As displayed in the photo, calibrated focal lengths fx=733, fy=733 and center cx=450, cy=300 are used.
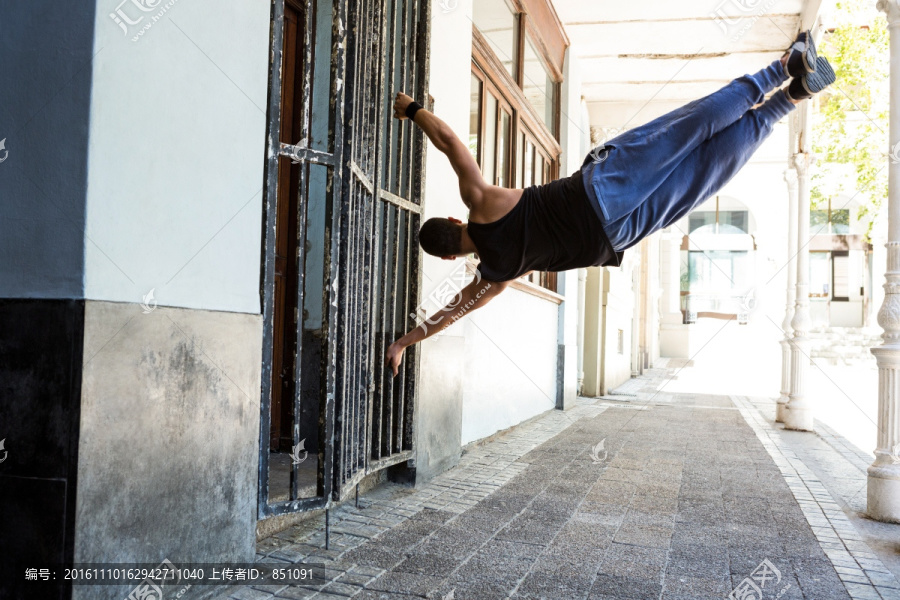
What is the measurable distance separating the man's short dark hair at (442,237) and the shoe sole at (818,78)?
1.80m

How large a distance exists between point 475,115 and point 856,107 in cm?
1155

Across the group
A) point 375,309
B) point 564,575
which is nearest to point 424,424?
point 375,309

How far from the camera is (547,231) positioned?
350 centimetres

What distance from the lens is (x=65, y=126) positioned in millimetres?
2523

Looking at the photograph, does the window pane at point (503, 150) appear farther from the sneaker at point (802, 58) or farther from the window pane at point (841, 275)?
the window pane at point (841, 275)

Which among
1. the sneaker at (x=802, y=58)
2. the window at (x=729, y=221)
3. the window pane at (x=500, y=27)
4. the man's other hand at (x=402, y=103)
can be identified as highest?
the window at (x=729, y=221)

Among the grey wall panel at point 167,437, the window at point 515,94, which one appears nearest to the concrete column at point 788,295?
the window at point 515,94

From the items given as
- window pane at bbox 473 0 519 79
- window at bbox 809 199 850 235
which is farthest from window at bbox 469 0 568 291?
window at bbox 809 199 850 235

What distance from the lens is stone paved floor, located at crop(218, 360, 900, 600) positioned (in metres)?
3.30

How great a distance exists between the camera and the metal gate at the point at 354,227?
3.49 metres

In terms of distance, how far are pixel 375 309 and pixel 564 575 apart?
2.01 meters

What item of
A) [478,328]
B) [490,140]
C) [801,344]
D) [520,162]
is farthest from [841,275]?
[478,328]

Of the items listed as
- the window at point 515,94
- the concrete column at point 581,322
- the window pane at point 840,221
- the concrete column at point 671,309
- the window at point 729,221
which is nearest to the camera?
the window at point 515,94

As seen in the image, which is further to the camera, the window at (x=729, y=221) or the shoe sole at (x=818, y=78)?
the window at (x=729, y=221)
